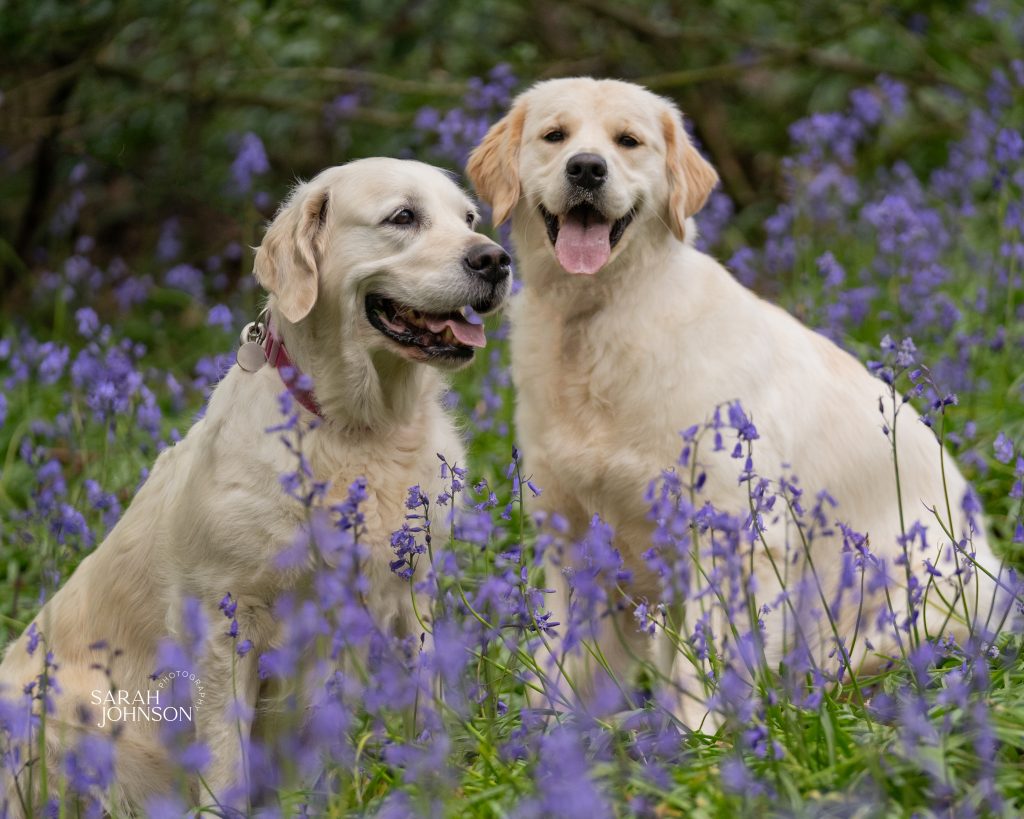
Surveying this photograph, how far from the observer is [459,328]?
347 centimetres

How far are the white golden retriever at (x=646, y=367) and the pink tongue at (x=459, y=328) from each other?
0.43m

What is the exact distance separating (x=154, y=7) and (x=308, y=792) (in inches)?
199

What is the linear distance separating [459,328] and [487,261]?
0.19 m

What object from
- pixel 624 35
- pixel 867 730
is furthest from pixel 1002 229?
pixel 624 35

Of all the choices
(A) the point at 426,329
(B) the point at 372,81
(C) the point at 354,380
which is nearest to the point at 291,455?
(C) the point at 354,380

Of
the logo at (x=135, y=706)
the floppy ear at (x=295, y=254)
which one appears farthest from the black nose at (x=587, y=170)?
the logo at (x=135, y=706)

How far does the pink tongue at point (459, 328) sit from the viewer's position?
11.4 feet

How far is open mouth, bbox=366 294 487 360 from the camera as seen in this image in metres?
3.41

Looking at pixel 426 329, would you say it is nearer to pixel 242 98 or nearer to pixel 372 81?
pixel 372 81

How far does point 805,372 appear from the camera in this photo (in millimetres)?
3912

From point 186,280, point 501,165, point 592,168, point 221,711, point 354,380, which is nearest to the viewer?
point 221,711

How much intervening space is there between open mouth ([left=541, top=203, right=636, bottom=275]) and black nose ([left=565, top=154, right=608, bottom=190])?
0.36ft

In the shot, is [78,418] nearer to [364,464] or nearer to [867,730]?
[364,464]

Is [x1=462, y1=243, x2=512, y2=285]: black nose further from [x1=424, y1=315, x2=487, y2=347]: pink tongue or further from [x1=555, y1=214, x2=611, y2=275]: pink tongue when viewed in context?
[x1=555, y1=214, x2=611, y2=275]: pink tongue
